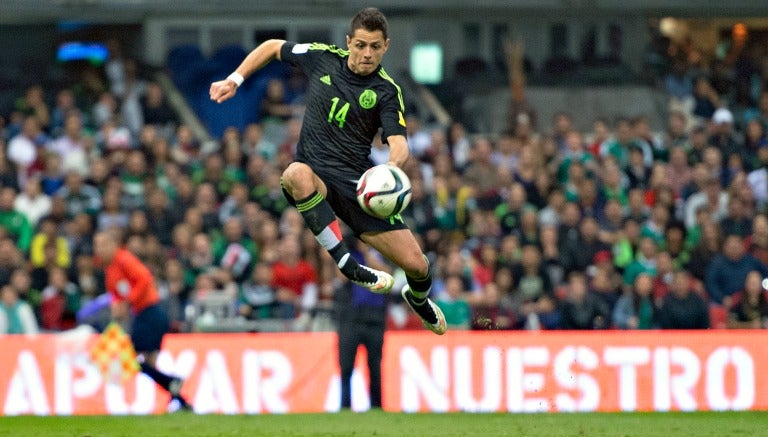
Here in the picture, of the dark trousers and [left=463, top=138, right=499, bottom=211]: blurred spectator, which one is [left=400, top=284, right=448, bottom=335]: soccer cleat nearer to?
the dark trousers

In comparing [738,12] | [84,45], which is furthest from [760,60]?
[84,45]

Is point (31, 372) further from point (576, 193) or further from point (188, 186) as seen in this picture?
point (576, 193)

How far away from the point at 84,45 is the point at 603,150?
8859mm

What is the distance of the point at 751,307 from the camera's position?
1877 centimetres

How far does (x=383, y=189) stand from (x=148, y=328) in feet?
18.8

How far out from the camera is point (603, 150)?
21.6 m

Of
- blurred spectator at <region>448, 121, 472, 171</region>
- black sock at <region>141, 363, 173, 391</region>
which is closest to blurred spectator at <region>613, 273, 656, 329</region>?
blurred spectator at <region>448, 121, 472, 171</region>

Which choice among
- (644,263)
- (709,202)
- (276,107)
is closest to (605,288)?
(644,263)

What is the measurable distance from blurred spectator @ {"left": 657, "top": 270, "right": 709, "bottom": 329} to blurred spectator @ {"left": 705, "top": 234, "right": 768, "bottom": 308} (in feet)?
2.63

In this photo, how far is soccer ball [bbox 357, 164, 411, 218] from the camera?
11.5 metres

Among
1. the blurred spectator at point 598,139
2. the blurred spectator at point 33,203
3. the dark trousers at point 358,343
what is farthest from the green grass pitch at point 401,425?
the blurred spectator at point 598,139

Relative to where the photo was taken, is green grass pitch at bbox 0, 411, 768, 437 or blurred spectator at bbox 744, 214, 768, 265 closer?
green grass pitch at bbox 0, 411, 768, 437

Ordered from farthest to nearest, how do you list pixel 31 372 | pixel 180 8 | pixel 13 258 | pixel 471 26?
1. pixel 471 26
2. pixel 180 8
3. pixel 13 258
4. pixel 31 372

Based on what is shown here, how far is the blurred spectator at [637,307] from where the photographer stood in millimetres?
18656
